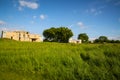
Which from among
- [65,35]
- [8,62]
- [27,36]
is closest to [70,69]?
[8,62]

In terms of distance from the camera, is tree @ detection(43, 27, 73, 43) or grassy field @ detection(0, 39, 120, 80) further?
tree @ detection(43, 27, 73, 43)

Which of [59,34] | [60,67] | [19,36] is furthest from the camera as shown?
[59,34]

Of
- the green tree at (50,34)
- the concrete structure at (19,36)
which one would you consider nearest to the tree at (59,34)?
the green tree at (50,34)

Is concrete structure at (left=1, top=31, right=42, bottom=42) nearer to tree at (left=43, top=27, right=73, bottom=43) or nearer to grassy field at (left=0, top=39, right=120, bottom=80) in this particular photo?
tree at (left=43, top=27, right=73, bottom=43)

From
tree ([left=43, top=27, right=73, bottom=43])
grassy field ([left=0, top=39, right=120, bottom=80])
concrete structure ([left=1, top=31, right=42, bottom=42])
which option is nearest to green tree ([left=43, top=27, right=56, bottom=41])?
tree ([left=43, top=27, right=73, bottom=43])

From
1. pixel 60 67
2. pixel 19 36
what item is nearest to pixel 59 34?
pixel 19 36

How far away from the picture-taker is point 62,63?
9469 millimetres

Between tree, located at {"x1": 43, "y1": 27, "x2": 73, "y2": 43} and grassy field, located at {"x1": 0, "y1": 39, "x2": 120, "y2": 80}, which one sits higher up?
tree, located at {"x1": 43, "y1": 27, "x2": 73, "y2": 43}

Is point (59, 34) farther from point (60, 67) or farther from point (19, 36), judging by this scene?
point (60, 67)

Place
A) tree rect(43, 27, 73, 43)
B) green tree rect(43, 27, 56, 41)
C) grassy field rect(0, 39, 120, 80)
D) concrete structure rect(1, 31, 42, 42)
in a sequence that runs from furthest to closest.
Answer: green tree rect(43, 27, 56, 41)
tree rect(43, 27, 73, 43)
concrete structure rect(1, 31, 42, 42)
grassy field rect(0, 39, 120, 80)

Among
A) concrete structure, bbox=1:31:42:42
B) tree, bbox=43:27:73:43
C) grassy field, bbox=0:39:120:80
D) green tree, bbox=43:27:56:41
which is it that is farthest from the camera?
green tree, bbox=43:27:56:41

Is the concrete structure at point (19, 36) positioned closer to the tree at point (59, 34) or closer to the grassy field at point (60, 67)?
the tree at point (59, 34)

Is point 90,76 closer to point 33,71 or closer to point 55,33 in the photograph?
point 33,71

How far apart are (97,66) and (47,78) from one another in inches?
122
